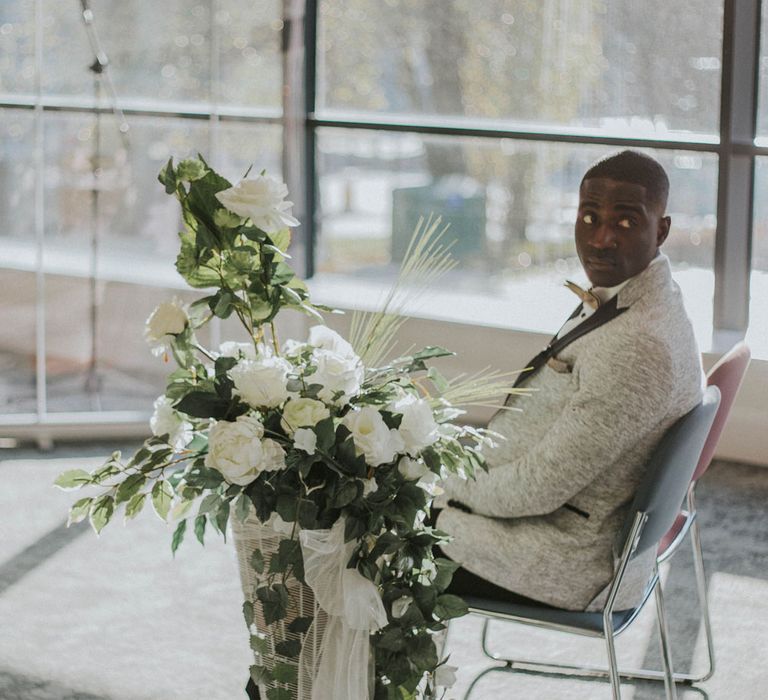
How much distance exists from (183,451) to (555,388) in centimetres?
75

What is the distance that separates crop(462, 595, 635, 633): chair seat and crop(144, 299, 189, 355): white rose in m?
0.81

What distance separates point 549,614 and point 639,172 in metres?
0.82

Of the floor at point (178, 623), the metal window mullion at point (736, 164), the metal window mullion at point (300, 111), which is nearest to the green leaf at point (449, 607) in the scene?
the floor at point (178, 623)

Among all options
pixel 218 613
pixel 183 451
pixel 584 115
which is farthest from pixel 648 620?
pixel 584 115

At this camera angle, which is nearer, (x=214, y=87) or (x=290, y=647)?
(x=290, y=647)

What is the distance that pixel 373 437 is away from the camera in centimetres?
165

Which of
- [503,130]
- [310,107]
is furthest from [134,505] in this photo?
[310,107]

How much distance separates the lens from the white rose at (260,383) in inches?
66.1

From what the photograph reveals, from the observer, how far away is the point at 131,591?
3.39 m

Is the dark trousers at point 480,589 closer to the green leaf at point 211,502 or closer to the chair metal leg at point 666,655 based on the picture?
the chair metal leg at point 666,655

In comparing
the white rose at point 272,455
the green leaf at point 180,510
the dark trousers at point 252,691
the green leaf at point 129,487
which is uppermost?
the white rose at point 272,455

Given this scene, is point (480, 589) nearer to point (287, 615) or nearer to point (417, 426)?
point (287, 615)

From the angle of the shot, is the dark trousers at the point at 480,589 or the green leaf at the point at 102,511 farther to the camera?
the dark trousers at the point at 480,589

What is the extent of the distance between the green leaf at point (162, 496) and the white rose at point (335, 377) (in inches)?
10.6
